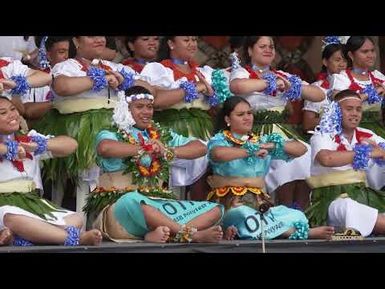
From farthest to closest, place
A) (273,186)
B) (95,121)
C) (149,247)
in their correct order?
(273,186) < (95,121) < (149,247)

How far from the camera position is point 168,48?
23.1 ft

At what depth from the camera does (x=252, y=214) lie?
21.7 ft

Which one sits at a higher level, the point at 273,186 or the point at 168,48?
the point at 168,48

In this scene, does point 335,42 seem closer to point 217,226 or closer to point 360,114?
point 360,114

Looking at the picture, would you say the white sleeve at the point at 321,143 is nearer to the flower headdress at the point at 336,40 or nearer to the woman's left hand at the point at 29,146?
the flower headdress at the point at 336,40

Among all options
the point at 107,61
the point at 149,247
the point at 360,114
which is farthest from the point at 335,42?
the point at 149,247

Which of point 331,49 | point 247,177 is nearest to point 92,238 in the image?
point 247,177

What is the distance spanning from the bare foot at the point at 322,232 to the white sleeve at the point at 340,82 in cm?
89

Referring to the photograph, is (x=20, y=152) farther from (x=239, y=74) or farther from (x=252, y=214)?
(x=239, y=74)

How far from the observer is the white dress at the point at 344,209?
679 centimetres

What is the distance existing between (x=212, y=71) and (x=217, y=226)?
3.33 ft

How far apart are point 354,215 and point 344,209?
56 millimetres

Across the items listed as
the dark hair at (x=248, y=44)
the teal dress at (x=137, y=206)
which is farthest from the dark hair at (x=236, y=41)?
the teal dress at (x=137, y=206)

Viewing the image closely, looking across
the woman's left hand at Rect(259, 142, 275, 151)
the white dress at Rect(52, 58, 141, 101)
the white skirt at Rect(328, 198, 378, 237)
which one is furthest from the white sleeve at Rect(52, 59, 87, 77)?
the white skirt at Rect(328, 198, 378, 237)
